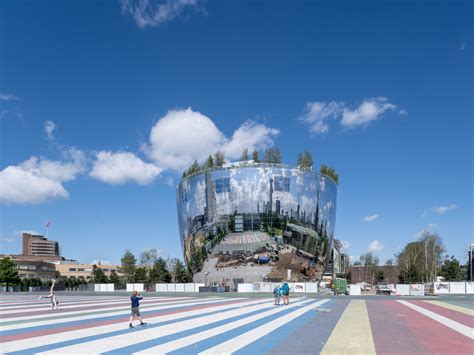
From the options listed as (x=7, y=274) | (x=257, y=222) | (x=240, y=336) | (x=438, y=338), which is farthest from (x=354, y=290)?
(x=7, y=274)

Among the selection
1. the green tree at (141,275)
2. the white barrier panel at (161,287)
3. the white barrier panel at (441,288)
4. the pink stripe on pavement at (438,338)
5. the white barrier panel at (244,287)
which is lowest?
the green tree at (141,275)

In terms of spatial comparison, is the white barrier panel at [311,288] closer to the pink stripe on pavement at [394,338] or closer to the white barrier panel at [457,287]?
the white barrier panel at [457,287]

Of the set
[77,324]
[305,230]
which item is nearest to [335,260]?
[305,230]

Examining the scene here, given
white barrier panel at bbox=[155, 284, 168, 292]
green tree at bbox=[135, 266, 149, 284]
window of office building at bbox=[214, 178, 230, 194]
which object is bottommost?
green tree at bbox=[135, 266, 149, 284]

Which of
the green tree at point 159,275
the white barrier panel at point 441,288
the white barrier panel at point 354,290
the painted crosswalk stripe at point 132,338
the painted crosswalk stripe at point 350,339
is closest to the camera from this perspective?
the painted crosswalk stripe at point 350,339

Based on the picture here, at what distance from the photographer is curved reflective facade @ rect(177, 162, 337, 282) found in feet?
268

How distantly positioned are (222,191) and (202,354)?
73116 millimetres

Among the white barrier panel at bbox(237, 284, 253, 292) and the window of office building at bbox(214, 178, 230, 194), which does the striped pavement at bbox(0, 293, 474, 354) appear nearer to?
the white barrier panel at bbox(237, 284, 253, 292)

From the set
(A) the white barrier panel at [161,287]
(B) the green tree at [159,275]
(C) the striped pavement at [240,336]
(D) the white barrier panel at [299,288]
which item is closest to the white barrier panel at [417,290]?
(D) the white barrier panel at [299,288]

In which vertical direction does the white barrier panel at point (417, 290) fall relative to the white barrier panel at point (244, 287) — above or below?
above

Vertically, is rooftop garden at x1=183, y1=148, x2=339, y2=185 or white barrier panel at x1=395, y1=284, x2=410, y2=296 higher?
rooftop garden at x1=183, y1=148, x2=339, y2=185

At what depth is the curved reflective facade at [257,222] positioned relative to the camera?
81562 mm

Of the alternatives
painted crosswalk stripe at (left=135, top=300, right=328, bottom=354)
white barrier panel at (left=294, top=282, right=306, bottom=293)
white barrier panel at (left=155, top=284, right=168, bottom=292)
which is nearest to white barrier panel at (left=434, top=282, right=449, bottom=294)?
white barrier panel at (left=294, top=282, right=306, bottom=293)

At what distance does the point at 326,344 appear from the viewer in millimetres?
12938
